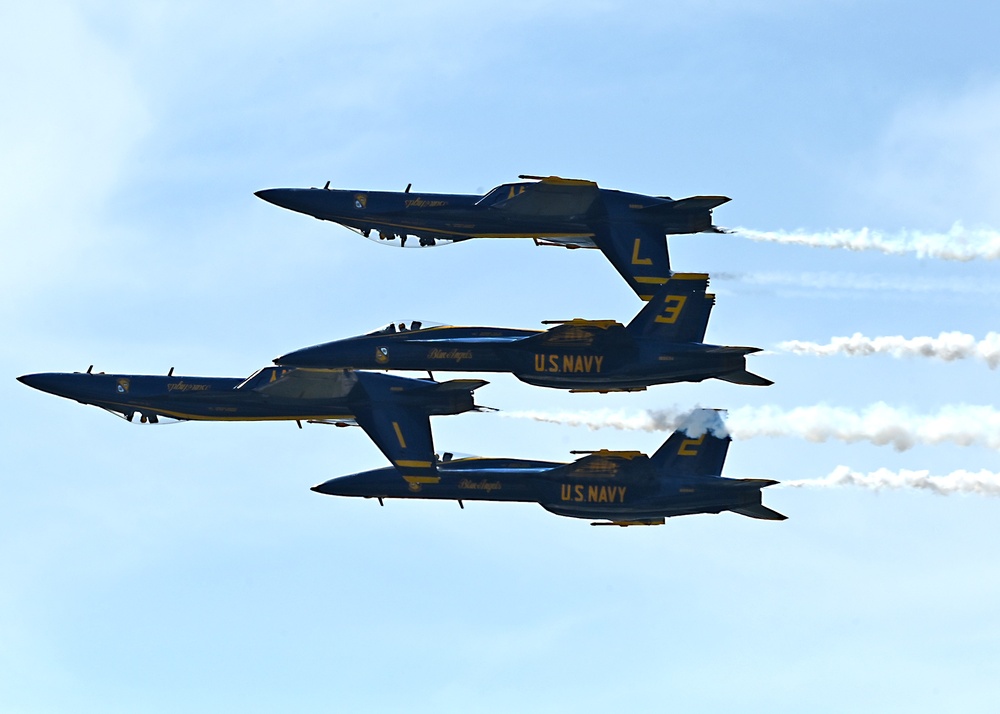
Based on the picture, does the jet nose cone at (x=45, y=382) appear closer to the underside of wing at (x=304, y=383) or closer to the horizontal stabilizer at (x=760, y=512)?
the underside of wing at (x=304, y=383)

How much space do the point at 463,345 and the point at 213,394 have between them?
11440mm

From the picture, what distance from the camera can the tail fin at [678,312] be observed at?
192 feet

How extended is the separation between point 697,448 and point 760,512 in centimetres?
379

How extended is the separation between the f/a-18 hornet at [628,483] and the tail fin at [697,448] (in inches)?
1.6

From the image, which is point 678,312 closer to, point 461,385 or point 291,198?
point 461,385

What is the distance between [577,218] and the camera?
6244 centimetres

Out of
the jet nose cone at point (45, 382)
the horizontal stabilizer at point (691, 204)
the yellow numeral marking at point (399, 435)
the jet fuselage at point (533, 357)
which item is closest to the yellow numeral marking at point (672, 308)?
the jet fuselage at point (533, 357)

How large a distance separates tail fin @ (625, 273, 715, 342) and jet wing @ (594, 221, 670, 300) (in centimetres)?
259

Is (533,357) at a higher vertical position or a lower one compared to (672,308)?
lower

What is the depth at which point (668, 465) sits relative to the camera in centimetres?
6134

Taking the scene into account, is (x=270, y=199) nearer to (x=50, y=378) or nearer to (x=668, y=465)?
(x=50, y=378)

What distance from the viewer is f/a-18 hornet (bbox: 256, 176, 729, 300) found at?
61.9 metres

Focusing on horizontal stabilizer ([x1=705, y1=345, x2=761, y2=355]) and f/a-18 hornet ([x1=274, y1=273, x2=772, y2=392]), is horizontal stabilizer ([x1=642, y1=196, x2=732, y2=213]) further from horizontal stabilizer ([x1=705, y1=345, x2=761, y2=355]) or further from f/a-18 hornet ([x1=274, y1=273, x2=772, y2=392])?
horizontal stabilizer ([x1=705, y1=345, x2=761, y2=355])

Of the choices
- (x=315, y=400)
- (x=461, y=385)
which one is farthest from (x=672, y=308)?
(x=315, y=400)
